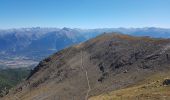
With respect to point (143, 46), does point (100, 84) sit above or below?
below

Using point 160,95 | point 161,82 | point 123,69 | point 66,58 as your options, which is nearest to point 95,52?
point 66,58

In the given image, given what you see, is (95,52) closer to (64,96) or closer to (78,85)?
(78,85)

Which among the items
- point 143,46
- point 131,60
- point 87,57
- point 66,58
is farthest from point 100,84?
point 66,58

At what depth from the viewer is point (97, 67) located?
365 ft

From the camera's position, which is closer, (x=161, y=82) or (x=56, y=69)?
(x=161, y=82)

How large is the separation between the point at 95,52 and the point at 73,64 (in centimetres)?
1032

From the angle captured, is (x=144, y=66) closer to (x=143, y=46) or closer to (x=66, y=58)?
(x=143, y=46)

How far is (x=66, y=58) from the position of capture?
444ft

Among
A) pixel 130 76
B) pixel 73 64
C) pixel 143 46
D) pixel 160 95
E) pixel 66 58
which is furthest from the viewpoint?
pixel 66 58

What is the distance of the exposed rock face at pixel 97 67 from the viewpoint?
87.5 meters

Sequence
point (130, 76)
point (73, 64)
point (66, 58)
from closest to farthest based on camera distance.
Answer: point (130, 76) < point (73, 64) < point (66, 58)

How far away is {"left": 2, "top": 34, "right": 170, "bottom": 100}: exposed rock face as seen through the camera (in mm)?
87512

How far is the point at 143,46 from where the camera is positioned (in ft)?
364

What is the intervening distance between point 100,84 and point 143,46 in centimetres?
2706
